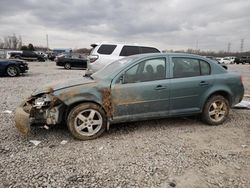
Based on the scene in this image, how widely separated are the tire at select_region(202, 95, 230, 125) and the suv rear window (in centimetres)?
497

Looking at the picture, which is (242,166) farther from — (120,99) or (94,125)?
(94,125)

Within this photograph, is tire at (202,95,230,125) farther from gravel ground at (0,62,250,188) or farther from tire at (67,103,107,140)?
tire at (67,103,107,140)

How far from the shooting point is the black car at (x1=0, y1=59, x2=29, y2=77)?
12554 mm

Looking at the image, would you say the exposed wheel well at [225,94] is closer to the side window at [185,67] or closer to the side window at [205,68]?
the side window at [205,68]

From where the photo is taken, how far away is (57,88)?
13.3ft

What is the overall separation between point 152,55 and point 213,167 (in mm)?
2376

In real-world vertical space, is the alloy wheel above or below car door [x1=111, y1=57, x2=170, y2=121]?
below

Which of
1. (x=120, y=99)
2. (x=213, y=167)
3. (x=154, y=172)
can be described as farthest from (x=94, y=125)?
(x=213, y=167)

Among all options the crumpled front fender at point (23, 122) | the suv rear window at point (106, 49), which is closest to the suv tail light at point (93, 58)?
the suv rear window at point (106, 49)

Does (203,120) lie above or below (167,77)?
below

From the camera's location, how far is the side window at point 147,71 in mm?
4172

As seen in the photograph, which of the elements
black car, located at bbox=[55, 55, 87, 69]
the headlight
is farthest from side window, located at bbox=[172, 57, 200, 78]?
black car, located at bbox=[55, 55, 87, 69]

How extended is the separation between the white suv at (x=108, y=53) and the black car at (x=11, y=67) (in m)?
6.47

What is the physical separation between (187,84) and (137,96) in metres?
1.12
